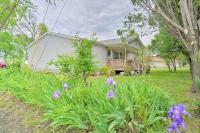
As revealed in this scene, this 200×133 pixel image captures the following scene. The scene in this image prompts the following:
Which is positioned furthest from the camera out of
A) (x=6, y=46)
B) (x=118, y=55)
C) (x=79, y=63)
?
(x=118, y=55)

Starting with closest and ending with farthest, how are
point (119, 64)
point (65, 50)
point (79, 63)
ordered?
point (79, 63), point (65, 50), point (119, 64)

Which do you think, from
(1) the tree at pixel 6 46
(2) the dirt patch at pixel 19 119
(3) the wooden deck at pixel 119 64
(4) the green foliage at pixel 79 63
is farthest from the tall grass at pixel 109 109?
(3) the wooden deck at pixel 119 64

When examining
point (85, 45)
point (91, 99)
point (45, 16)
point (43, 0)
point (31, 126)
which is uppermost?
point (43, 0)

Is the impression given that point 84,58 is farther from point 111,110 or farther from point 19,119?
point 111,110

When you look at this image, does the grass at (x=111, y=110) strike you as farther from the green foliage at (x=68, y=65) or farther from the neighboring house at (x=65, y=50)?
the neighboring house at (x=65, y=50)

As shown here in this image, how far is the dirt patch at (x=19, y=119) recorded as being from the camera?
148 inches

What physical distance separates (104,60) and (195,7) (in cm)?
1652

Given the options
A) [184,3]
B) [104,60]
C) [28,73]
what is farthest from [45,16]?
[104,60]

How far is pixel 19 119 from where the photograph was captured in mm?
4293

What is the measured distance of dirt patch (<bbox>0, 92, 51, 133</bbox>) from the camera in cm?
375

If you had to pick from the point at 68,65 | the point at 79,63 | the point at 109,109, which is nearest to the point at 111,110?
the point at 109,109

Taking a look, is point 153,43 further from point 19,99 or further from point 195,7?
point 19,99

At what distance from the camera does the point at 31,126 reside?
3.81 m

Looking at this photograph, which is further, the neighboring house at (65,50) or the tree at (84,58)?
the neighboring house at (65,50)
